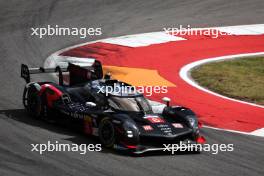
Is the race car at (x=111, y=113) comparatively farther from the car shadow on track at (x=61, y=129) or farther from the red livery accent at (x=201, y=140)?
the car shadow on track at (x=61, y=129)

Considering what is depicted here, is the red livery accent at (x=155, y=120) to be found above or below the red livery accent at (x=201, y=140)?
above

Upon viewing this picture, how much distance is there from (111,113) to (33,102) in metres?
2.73

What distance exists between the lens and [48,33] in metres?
25.4

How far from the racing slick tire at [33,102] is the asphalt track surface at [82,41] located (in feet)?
0.63

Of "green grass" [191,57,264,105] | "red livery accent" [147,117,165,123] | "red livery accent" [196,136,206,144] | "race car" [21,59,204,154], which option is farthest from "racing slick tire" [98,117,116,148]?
"green grass" [191,57,264,105]

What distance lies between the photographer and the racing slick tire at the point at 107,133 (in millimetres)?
14820

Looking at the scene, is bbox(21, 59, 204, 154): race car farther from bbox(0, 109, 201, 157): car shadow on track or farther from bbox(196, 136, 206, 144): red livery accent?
bbox(0, 109, 201, 157): car shadow on track

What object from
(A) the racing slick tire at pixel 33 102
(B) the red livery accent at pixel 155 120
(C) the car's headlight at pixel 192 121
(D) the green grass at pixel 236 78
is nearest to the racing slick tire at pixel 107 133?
(B) the red livery accent at pixel 155 120

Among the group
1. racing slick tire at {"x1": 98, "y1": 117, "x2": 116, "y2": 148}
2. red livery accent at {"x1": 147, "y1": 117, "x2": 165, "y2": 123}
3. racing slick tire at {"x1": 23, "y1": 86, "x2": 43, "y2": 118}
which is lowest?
racing slick tire at {"x1": 98, "y1": 117, "x2": 116, "y2": 148}

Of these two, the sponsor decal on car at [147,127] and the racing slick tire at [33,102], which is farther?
the racing slick tire at [33,102]

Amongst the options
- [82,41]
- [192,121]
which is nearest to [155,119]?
[192,121]

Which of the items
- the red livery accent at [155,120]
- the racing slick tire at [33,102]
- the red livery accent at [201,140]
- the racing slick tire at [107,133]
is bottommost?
the red livery accent at [201,140]

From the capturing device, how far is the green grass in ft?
65.3

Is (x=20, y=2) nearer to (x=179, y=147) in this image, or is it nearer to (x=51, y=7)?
(x=51, y=7)
